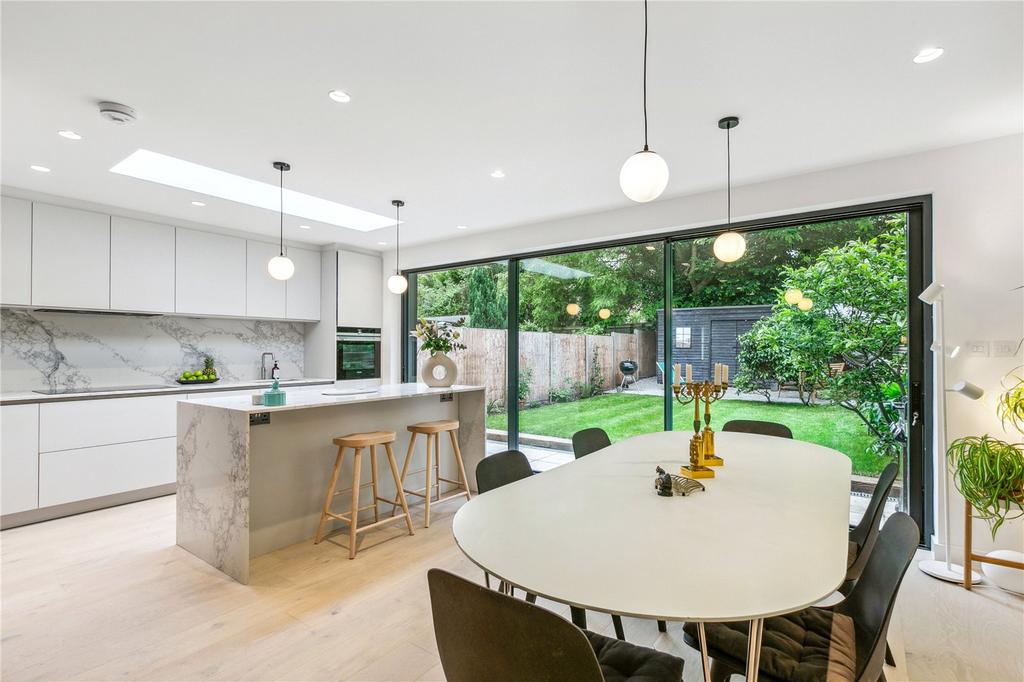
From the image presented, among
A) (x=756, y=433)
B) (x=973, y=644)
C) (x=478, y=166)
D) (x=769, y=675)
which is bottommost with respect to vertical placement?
(x=973, y=644)

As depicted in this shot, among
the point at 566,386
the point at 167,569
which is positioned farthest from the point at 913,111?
the point at 167,569

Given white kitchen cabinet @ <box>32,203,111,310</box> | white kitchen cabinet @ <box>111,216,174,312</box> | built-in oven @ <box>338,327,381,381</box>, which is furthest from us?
built-in oven @ <box>338,327,381,381</box>

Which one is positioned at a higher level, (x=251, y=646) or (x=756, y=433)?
(x=756, y=433)

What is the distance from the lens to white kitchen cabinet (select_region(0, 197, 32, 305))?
11.8 feet

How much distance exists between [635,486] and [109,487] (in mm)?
4208

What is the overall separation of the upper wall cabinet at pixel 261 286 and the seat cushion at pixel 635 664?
488cm

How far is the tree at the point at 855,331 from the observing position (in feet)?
10.7

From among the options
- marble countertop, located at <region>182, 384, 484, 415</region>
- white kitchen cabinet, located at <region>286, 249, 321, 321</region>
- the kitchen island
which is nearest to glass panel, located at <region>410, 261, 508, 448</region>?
marble countertop, located at <region>182, 384, 484, 415</region>

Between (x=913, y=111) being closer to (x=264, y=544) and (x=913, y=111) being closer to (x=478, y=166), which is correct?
(x=478, y=166)

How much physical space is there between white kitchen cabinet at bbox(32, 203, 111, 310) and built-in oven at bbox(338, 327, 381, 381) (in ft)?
6.95

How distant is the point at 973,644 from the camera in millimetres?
2145

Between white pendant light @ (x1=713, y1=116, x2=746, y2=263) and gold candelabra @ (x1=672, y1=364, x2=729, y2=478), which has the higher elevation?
white pendant light @ (x1=713, y1=116, x2=746, y2=263)

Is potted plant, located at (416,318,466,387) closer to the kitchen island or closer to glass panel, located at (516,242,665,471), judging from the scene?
the kitchen island

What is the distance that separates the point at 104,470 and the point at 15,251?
1766 mm
